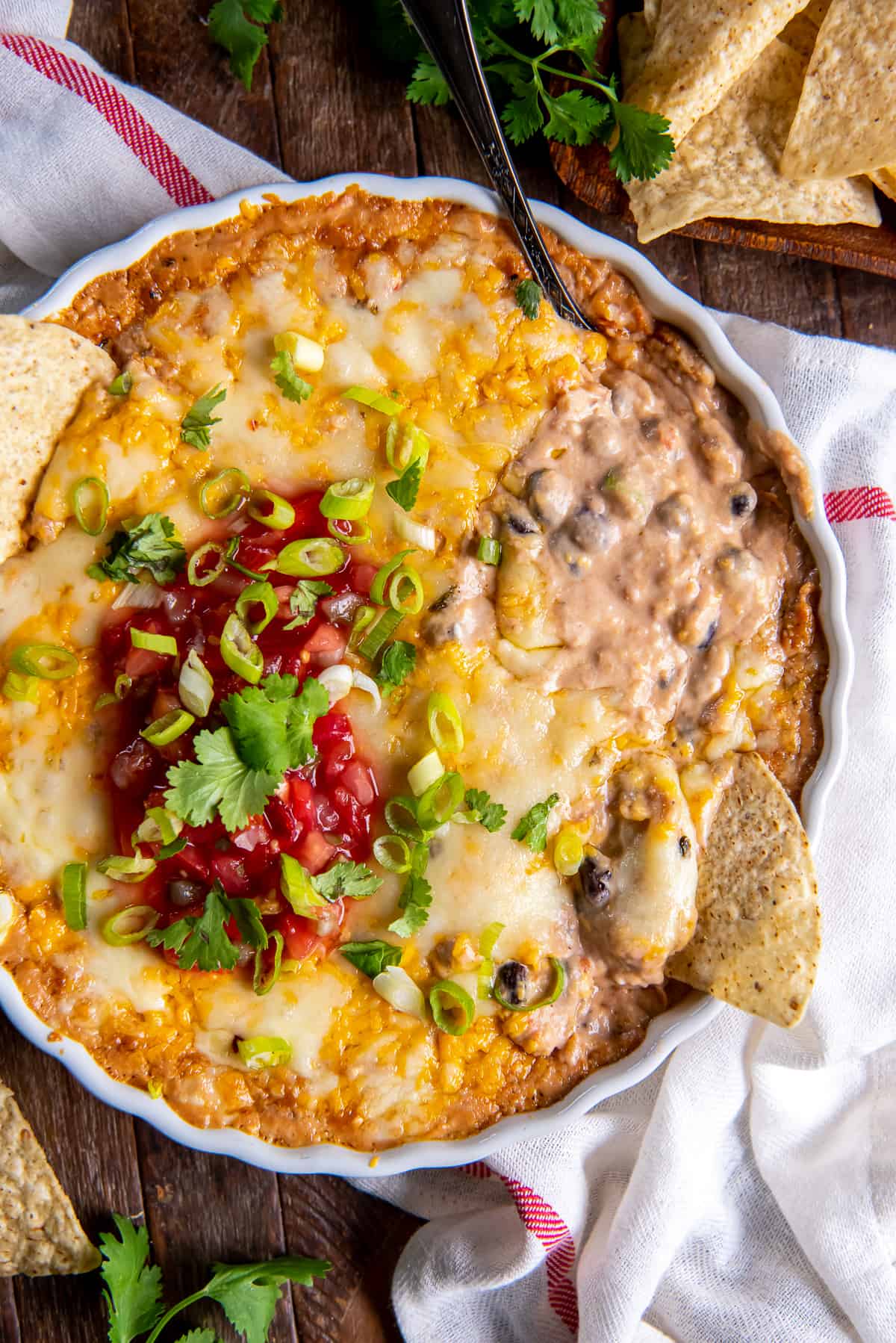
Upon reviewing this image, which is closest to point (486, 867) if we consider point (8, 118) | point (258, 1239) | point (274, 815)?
point (274, 815)

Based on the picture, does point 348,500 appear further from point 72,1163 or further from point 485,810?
point 72,1163

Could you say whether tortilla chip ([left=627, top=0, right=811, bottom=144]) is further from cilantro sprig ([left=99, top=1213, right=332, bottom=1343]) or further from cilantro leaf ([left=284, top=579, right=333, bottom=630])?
cilantro sprig ([left=99, top=1213, right=332, bottom=1343])

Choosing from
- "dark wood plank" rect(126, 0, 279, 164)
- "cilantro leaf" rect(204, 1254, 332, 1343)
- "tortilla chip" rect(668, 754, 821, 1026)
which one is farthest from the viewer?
"dark wood plank" rect(126, 0, 279, 164)

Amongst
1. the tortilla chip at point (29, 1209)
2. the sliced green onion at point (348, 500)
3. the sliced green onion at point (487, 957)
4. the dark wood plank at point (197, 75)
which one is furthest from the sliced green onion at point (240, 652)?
the dark wood plank at point (197, 75)

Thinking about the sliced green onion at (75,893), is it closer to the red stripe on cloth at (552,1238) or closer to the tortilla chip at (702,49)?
the red stripe on cloth at (552,1238)

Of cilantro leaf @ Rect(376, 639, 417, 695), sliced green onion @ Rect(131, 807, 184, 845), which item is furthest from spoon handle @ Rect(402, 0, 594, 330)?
sliced green onion @ Rect(131, 807, 184, 845)

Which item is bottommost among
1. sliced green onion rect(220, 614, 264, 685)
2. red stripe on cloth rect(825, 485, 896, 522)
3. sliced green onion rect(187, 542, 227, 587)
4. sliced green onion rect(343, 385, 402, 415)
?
red stripe on cloth rect(825, 485, 896, 522)

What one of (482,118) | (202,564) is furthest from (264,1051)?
(482,118)
